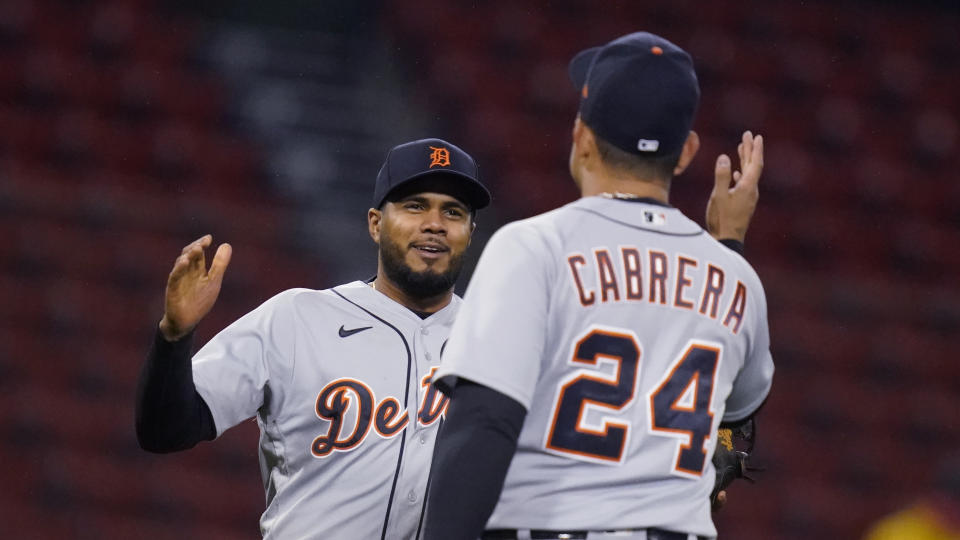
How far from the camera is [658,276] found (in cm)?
182

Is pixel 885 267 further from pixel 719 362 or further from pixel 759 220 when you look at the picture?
Result: pixel 719 362

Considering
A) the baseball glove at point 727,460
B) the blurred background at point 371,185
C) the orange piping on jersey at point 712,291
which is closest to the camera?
the orange piping on jersey at point 712,291

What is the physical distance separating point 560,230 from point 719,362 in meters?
0.32

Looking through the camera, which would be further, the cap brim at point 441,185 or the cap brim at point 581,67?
the cap brim at point 441,185

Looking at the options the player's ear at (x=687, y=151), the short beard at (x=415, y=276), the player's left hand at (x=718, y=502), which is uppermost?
the player's ear at (x=687, y=151)

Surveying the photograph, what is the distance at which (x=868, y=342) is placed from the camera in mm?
7055

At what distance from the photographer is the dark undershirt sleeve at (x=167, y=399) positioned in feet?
7.48

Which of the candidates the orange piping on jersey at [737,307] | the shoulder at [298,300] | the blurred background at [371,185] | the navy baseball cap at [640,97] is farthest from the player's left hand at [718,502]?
the blurred background at [371,185]

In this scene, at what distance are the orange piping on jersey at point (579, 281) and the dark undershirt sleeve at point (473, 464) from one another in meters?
0.19

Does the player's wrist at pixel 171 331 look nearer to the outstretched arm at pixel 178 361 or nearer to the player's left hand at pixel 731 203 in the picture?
the outstretched arm at pixel 178 361

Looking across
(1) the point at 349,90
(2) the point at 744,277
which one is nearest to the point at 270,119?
(1) the point at 349,90

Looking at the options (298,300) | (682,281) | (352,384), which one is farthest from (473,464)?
(298,300)

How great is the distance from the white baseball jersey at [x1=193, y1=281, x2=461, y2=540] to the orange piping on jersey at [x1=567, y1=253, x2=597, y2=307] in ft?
3.19

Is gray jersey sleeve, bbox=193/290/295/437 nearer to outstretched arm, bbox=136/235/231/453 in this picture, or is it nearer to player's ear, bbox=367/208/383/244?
outstretched arm, bbox=136/235/231/453
